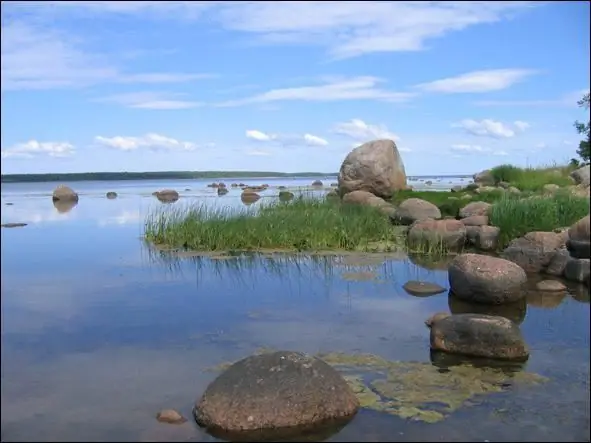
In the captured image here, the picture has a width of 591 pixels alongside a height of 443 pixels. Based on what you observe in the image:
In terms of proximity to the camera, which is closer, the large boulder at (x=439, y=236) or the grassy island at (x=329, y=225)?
the grassy island at (x=329, y=225)

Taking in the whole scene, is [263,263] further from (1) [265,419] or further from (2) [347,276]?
(1) [265,419]

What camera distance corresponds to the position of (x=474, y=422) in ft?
18.7

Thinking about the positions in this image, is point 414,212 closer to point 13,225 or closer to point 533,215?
point 533,215

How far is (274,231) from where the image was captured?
16.7 meters

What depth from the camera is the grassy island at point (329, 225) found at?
15.2m

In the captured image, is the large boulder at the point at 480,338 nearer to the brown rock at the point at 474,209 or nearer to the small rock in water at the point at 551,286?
the small rock in water at the point at 551,286

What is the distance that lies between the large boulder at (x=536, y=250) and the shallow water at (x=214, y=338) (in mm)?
1599

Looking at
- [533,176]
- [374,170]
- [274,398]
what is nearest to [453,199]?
[533,176]

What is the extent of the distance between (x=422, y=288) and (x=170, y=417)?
667cm

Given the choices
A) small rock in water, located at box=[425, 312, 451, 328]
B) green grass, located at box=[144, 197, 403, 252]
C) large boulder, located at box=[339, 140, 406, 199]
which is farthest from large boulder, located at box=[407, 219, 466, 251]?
large boulder, located at box=[339, 140, 406, 199]

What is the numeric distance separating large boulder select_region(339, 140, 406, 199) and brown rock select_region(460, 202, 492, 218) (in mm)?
7773

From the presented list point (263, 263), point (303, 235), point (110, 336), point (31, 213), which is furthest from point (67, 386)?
point (31, 213)

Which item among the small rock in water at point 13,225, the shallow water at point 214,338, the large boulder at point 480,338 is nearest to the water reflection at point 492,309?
the shallow water at point 214,338

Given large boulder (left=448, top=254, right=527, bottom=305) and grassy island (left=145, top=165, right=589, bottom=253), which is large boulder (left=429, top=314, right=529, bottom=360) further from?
grassy island (left=145, top=165, right=589, bottom=253)
